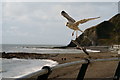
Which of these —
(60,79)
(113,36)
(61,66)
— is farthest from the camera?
(113,36)

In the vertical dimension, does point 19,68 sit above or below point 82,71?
below

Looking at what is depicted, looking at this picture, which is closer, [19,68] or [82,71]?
[82,71]

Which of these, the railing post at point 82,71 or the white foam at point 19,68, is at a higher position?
the railing post at point 82,71

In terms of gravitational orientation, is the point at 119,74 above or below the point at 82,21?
below

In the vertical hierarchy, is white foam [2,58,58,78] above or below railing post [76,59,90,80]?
below

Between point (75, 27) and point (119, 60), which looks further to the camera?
point (119, 60)

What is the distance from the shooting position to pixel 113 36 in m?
138

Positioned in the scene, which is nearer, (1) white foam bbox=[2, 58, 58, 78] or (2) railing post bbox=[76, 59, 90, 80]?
(2) railing post bbox=[76, 59, 90, 80]

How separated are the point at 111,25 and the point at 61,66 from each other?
149 m

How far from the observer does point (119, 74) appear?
14.2 feet

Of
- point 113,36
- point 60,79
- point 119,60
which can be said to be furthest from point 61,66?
point 113,36

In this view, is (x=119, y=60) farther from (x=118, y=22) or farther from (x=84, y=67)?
(x=118, y=22)

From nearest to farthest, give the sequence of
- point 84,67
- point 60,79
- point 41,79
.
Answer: point 41,79
point 84,67
point 60,79

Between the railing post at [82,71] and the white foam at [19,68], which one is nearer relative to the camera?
the railing post at [82,71]
